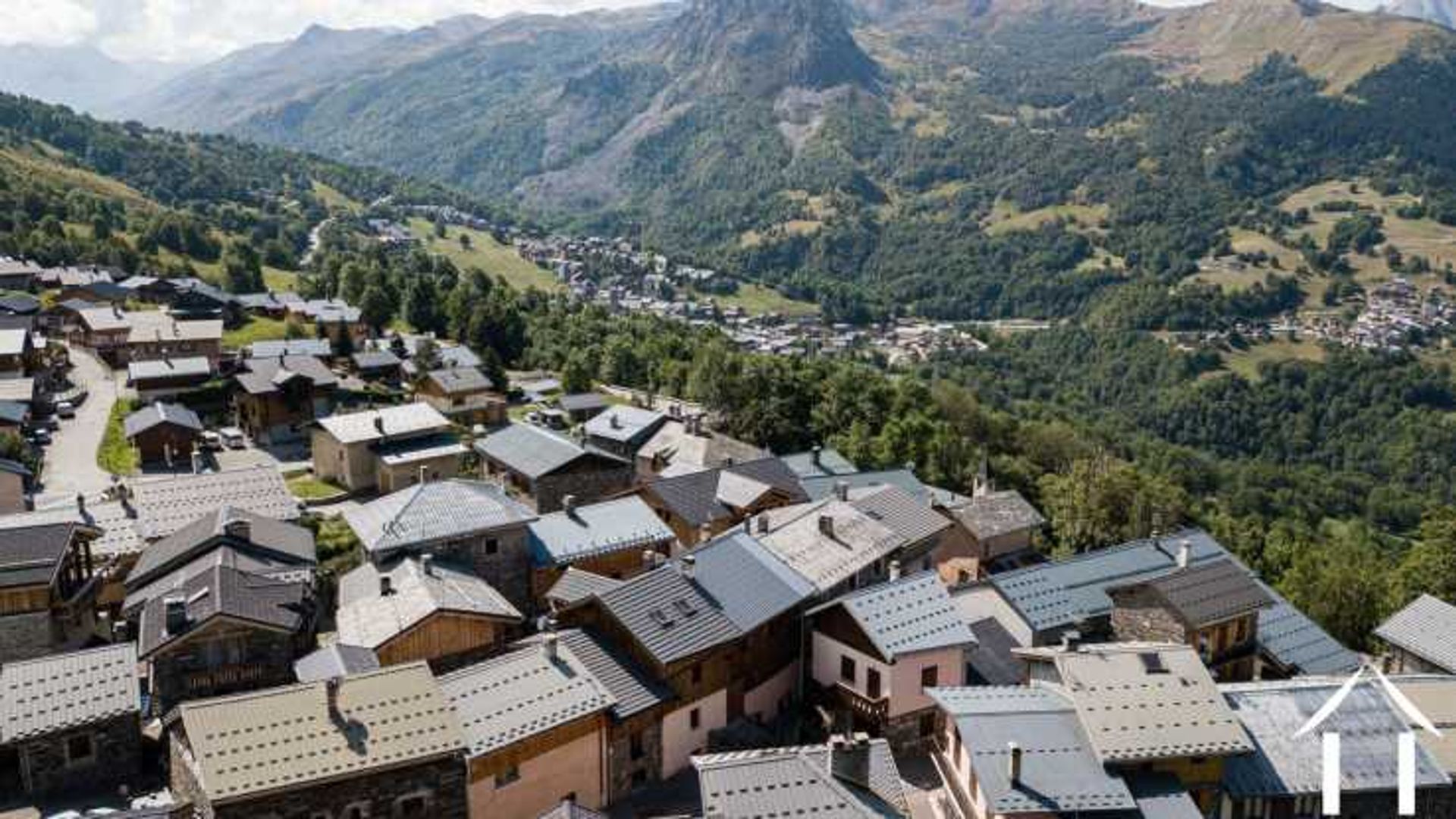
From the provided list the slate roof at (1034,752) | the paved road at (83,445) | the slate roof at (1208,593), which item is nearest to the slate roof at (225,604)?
the slate roof at (1034,752)

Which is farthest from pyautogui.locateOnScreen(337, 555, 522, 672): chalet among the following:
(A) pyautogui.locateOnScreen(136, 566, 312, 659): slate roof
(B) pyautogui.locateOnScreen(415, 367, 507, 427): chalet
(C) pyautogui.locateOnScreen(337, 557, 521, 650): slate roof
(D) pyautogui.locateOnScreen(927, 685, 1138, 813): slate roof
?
(B) pyautogui.locateOnScreen(415, 367, 507, 427): chalet

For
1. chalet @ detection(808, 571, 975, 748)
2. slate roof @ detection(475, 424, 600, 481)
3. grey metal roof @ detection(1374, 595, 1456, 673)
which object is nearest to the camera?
chalet @ detection(808, 571, 975, 748)

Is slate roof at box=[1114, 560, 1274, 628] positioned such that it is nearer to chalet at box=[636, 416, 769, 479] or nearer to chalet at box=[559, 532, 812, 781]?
chalet at box=[559, 532, 812, 781]

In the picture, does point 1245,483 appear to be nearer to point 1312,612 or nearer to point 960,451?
point 960,451

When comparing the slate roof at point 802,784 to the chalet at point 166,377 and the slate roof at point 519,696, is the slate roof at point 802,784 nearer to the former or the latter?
the slate roof at point 519,696

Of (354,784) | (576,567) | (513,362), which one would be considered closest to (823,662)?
(576,567)

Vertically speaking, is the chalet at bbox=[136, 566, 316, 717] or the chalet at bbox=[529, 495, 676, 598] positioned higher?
the chalet at bbox=[136, 566, 316, 717]

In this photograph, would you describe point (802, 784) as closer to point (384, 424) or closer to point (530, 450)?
point (530, 450)

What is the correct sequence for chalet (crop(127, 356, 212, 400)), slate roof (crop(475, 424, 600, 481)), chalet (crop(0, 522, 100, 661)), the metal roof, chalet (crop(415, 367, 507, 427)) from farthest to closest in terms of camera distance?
1. chalet (crop(415, 367, 507, 427))
2. chalet (crop(127, 356, 212, 400))
3. slate roof (crop(475, 424, 600, 481))
4. chalet (crop(0, 522, 100, 661))
5. the metal roof
